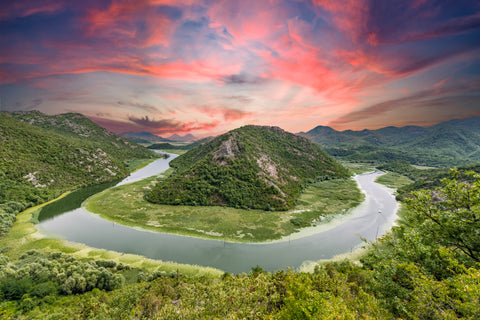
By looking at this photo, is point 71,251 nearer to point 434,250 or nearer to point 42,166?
point 434,250

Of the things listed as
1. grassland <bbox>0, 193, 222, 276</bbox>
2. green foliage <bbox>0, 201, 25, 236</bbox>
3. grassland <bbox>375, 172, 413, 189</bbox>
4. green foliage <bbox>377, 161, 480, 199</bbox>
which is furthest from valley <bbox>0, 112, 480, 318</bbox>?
grassland <bbox>375, 172, 413, 189</bbox>

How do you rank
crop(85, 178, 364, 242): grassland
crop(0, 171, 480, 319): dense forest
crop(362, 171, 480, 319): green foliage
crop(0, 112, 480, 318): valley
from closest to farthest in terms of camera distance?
crop(0, 171, 480, 319): dense forest < crop(362, 171, 480, 319): green foliage < crop(0, 112, 480, 318): valley < crop(85, 178, 364, 242): grassland

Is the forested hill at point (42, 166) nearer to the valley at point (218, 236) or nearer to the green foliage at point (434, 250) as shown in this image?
the valley at point (218, 236)

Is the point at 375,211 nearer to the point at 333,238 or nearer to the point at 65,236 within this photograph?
the point at 333,238

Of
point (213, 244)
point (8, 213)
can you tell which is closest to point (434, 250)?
point (213, 244)

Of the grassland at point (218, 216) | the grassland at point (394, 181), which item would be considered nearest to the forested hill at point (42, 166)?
the grassland at point (218, 216)

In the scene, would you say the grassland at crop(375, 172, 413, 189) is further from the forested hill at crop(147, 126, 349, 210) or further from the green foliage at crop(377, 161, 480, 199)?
the forested hill at crop(147, 126, 349, 210)
